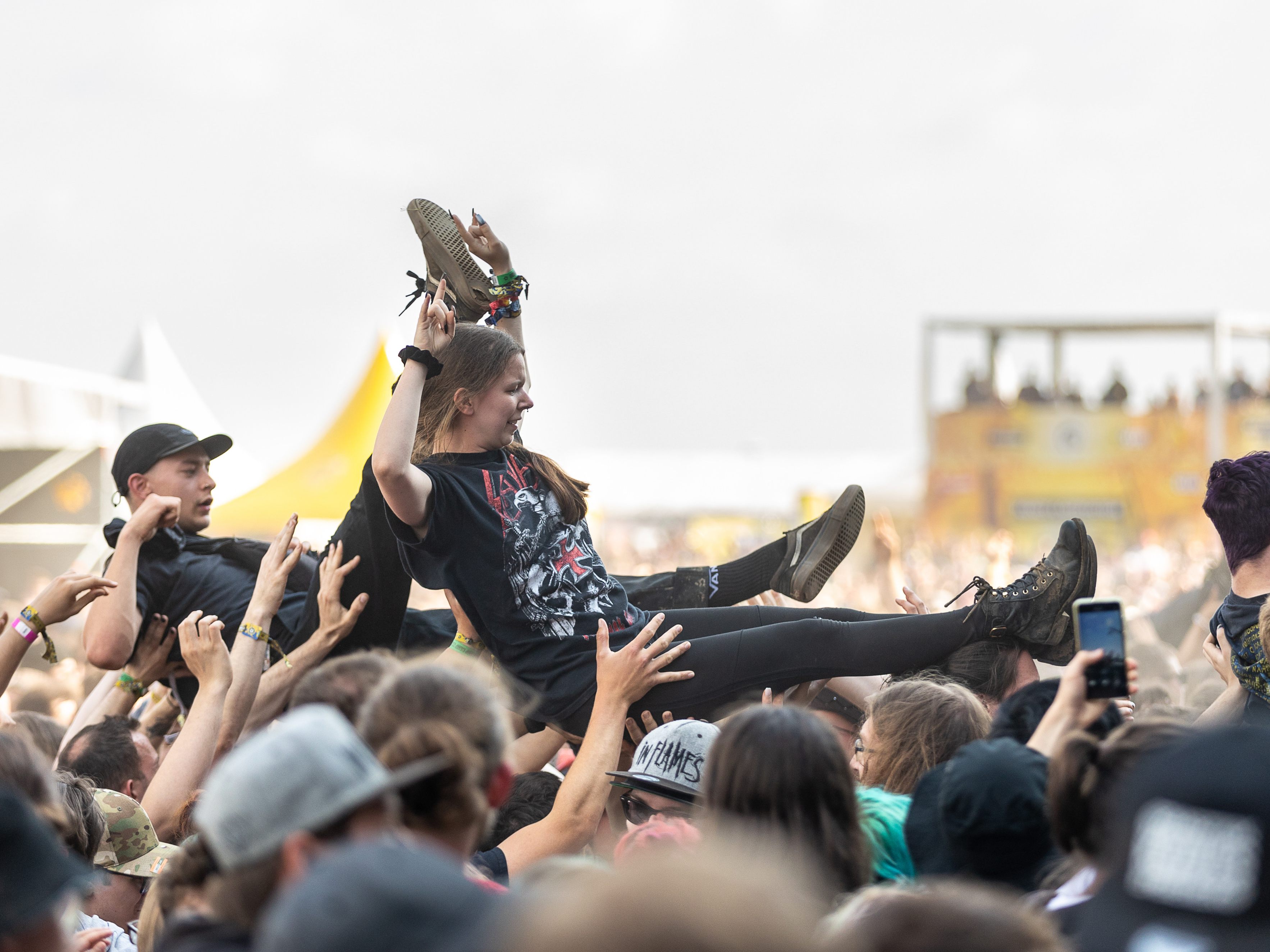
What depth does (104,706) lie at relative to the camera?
14.9 feet

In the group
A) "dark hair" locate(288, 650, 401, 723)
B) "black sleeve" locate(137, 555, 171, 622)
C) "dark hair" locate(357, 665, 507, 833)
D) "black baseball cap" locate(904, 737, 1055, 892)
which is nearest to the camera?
"dark hair" locate(357, 665, 507, 833)

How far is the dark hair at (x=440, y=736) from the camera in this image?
1.75 metres

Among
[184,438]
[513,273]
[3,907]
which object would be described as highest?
[513,273]

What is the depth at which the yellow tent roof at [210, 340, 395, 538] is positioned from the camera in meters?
11.1

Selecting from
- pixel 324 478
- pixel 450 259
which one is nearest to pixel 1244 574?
pixel 450 259

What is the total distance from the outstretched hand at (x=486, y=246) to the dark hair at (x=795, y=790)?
225 centimetres

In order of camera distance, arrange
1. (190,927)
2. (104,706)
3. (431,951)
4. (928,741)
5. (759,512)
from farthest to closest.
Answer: (759,512), (104,706), (928,741), (190,927), (431,951)

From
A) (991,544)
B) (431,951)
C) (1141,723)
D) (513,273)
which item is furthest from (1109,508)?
(431,951)

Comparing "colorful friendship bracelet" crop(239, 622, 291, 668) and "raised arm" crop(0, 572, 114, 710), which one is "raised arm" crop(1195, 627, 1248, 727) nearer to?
"colorful friendship bracelet" crop(239, 622, 291, 668)

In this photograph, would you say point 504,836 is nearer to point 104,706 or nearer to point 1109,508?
point 104,706

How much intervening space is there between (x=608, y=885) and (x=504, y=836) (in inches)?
92.9

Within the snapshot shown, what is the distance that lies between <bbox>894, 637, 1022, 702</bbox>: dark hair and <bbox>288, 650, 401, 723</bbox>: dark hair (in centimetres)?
164

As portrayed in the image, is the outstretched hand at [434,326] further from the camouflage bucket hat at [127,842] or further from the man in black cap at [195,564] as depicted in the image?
the camouflage bucket hat at [127,842]

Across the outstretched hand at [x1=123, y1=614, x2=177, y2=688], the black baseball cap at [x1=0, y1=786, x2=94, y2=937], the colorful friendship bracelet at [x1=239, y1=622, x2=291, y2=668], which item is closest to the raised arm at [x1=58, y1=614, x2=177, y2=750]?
the outstretched hand at [x1=123, y1=614, x2=177, y2=688]
